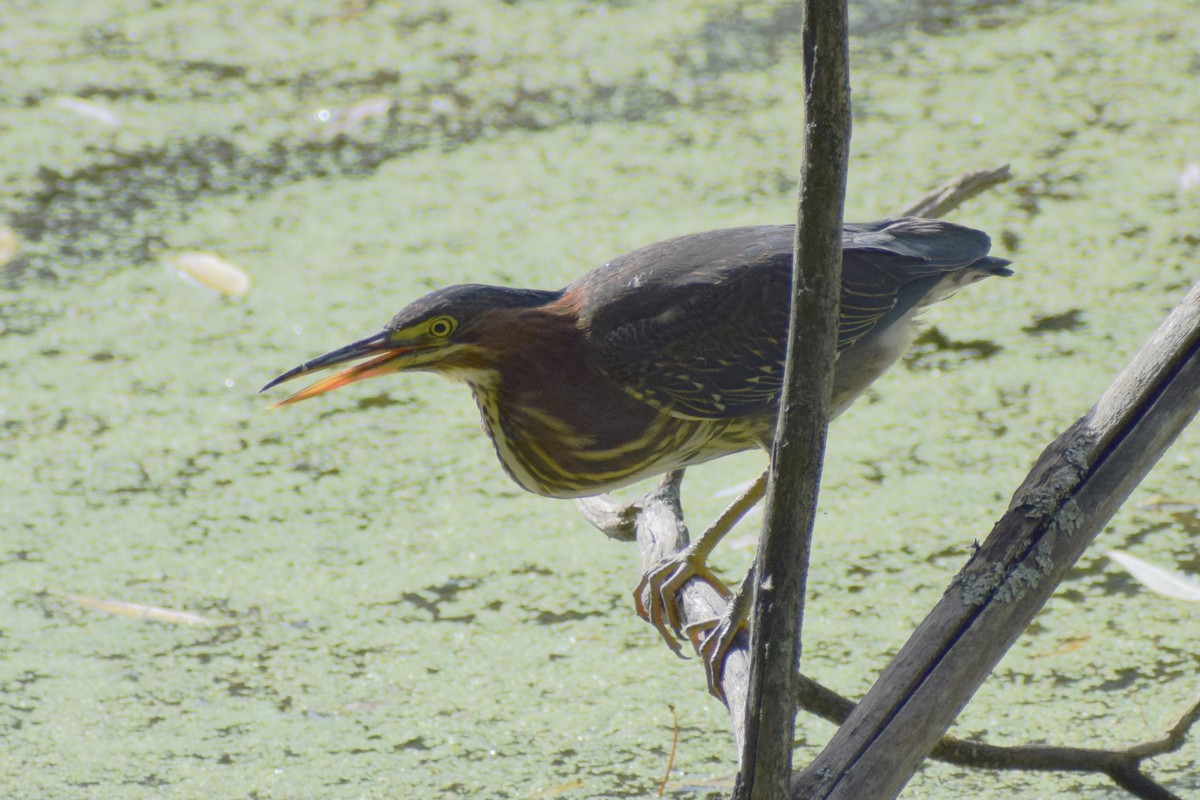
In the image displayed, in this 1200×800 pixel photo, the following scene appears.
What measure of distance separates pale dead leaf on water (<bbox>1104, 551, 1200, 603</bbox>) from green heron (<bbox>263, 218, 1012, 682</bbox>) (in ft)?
1.95

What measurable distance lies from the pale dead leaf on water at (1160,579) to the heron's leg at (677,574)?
2.07 ft

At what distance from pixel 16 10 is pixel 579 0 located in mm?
1613

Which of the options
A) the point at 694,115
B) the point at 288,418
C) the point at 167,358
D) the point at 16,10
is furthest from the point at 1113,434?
the point at 16,10

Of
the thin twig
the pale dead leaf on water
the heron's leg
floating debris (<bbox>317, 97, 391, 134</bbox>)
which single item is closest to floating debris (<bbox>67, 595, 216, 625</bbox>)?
the heron's leg

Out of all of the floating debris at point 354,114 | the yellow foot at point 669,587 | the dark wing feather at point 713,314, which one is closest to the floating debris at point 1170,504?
the dark wing feather at point 713,314

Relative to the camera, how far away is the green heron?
1673mm

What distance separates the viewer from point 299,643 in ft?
6.73

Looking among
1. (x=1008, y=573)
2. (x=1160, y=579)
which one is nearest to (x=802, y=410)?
(x=1008, y=573)

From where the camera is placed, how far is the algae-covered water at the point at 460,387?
6.17 ft

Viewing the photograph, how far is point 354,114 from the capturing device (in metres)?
3.58

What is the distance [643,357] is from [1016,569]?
1.83 ft

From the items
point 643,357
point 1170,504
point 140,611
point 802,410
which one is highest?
point 802,410

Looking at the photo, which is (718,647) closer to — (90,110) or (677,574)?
(677,574)

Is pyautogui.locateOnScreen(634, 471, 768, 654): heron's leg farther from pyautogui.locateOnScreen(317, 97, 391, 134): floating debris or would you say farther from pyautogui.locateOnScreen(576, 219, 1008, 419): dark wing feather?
pyautogui.locateOnScreen(317, 97, 391, 134): floating debris
